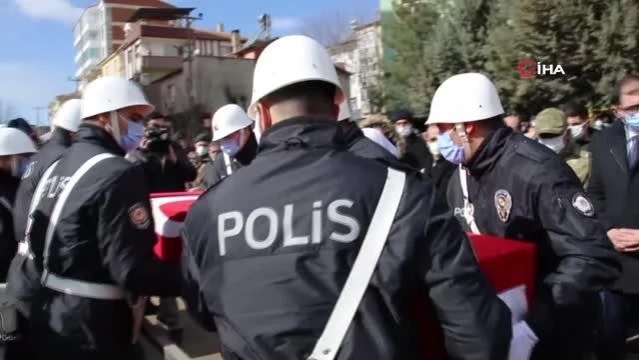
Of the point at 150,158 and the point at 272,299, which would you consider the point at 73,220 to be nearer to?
the point at 272,299

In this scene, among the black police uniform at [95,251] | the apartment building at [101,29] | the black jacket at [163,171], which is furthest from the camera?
the apartment building at [101,29]

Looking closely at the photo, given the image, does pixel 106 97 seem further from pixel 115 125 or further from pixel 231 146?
pixel 231 146

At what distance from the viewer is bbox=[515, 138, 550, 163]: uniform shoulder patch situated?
2.83 metres

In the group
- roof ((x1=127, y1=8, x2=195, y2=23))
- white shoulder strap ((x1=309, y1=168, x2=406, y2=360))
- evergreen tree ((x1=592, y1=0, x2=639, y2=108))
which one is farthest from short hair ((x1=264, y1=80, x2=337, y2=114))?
roof ((x1=127, y1=8, x2=195, y2=23))

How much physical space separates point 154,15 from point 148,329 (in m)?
65.2

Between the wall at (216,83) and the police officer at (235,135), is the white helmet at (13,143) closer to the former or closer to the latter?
the police officer at (235,135)

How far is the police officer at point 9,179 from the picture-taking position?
4.66 metres

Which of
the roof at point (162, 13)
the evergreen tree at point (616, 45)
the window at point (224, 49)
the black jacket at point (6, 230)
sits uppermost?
the roof at point (162, 13)

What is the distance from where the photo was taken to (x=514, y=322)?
2.02 metres

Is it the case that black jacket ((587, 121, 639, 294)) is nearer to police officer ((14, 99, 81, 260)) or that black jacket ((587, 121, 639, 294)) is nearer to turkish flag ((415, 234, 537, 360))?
turkish flag ((415, 234, 537, 360))

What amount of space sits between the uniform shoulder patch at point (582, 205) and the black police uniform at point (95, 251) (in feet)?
5.72

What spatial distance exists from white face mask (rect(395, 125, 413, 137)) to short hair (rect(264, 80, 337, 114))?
21.1 ft

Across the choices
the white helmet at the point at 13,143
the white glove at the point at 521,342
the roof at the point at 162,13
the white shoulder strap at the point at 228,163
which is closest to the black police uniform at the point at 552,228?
the white glove at the point at 521,342

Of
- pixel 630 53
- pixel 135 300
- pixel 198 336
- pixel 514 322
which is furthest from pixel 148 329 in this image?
pixel 630 53
